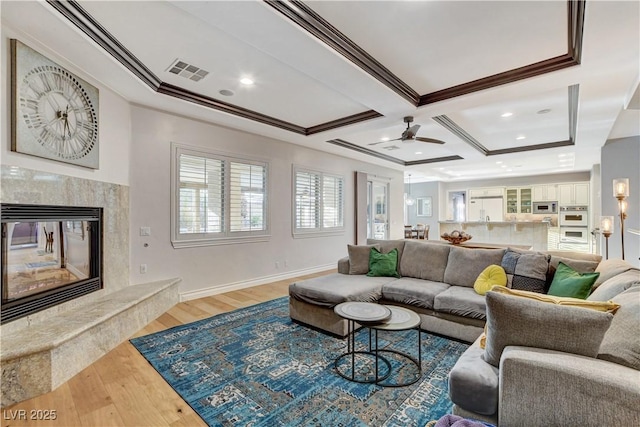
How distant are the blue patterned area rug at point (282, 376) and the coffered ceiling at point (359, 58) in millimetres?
2676

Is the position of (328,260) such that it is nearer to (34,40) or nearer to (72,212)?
(72,212)

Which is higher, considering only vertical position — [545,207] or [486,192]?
[486,192]

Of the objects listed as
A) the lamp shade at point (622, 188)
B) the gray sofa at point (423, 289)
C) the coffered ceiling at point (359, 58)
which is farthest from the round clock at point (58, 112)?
the lamp shade at point (622, 188)

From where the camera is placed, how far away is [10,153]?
2.33m

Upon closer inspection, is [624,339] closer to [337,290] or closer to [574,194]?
[337,290]

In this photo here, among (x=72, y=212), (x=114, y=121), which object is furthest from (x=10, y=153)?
(x=114, y=121)

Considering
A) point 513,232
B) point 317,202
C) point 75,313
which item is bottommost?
point 75,313

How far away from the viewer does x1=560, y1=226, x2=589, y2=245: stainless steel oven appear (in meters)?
9.27

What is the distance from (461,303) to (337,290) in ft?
4.02

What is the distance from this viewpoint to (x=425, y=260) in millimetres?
3816

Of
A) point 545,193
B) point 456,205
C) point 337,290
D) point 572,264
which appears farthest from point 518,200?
point 337,290

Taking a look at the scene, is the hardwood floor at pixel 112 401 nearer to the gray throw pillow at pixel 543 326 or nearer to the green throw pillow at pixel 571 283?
the gray throw pillow at pixel 543 326

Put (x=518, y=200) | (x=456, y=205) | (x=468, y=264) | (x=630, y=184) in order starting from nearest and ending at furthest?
(x=468, y=264), (x=630, y=184), (x=518, y=200), (x=456, y=205)

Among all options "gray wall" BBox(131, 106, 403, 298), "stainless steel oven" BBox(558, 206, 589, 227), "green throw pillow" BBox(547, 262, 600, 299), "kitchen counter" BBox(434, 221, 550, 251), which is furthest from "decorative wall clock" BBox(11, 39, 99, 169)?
"stainless steel oven" BBox(558, 206, 589, 227)
